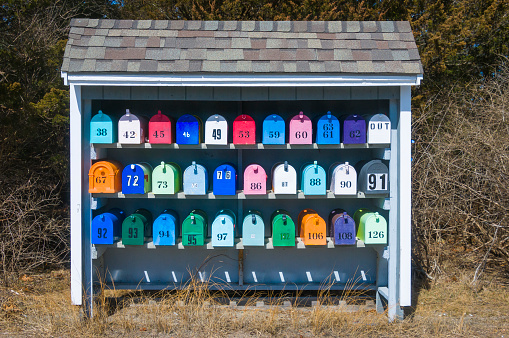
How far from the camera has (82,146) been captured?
12.2 feet

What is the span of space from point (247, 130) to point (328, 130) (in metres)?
0.68

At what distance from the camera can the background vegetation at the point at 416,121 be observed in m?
4.99

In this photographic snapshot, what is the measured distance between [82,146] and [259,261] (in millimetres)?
1984

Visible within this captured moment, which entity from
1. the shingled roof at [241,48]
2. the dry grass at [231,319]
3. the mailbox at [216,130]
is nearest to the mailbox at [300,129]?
the shingled roof at [241,48]

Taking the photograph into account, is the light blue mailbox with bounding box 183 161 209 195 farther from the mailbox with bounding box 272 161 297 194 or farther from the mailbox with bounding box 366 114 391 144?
the mailbox with bounding box 366 114 391 144

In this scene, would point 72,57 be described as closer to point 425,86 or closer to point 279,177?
point 279,177

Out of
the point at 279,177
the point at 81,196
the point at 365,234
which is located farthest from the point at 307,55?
the point at 81,196

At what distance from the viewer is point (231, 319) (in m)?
4.01

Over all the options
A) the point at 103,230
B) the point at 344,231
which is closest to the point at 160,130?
the point at 103,230

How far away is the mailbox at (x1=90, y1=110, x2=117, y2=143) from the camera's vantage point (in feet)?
12.2

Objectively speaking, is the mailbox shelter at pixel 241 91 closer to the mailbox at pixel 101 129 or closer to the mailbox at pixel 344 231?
the mailbox at pixel 101 129

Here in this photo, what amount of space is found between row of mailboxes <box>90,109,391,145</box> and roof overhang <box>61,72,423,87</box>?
0.30m

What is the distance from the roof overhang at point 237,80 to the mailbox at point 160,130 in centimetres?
33

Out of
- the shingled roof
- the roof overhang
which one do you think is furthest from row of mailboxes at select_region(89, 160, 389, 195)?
the shingled roof
